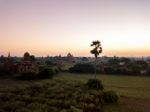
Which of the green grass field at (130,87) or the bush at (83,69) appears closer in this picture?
the green grass field at (130,87)

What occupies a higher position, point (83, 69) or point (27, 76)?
point (83, 69)

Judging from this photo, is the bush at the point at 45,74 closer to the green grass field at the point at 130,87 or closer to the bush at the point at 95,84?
the green grass field at the point at 130,87

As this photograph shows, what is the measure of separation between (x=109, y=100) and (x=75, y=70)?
4418 centimetres

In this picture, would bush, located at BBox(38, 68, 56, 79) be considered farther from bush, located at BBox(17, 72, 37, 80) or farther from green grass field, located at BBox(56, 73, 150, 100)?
green grass field, located at BBox(56, 73, 150, 100)

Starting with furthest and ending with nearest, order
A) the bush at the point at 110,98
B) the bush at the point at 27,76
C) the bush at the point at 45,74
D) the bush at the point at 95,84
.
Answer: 1. the bush at the point at 45,74
2. the bush at the point at 27,76
3. the bush at the point at 95,84
4. the bush at the point at 110,98

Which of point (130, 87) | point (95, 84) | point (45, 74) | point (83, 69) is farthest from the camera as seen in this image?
point (83, 69)

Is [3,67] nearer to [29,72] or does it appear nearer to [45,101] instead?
[29,72]

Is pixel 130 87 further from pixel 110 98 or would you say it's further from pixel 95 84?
pixel 110 98

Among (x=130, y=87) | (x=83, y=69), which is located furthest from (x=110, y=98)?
(x=83, y=69)

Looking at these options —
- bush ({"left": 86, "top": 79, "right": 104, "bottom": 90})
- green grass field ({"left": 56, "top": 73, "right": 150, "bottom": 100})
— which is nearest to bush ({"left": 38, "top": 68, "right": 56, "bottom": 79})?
green grass field ({"left": 56, "top": 73, "right": 150, "bottom": 100})

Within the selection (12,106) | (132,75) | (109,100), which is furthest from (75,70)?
(12,106)

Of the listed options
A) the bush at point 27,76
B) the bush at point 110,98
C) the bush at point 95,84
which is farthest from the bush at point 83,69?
the bush at point 110,98

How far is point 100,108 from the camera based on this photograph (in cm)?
2278

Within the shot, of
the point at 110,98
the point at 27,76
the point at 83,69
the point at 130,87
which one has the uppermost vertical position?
the point at 83,69
